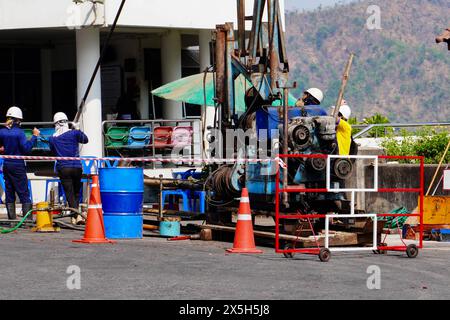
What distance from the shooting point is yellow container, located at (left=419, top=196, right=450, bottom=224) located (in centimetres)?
1922

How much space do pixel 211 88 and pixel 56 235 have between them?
6.22 metres

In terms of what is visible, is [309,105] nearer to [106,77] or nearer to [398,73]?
[106,77]

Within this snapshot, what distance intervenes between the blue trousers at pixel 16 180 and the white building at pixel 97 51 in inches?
271

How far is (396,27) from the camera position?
5768 inches

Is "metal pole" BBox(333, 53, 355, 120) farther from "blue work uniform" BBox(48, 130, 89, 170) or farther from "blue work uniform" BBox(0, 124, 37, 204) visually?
"blue work uniform" BBox(0, 124, 37, 204)

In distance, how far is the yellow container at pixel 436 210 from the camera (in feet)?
63.1

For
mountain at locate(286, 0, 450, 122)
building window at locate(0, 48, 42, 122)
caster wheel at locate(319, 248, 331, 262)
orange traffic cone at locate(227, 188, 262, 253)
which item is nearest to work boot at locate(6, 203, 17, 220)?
orange traffic cone at locate(227, 188, 262, 253)

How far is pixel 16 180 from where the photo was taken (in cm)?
2027

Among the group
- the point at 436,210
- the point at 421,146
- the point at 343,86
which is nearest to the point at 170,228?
the point at 343,86

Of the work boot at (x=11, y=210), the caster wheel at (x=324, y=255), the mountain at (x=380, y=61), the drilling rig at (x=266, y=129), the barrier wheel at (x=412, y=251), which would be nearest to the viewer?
the caster wheel at (x=324, y=255)

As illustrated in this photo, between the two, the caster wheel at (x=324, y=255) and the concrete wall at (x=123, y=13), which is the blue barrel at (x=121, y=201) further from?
the concrete wall at (x=123, y=13)

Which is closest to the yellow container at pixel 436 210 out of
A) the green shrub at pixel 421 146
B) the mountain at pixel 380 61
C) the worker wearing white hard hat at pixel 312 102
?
the worker wearing white hard hat at pixel 312 102

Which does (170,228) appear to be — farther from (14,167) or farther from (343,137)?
(14,167)
